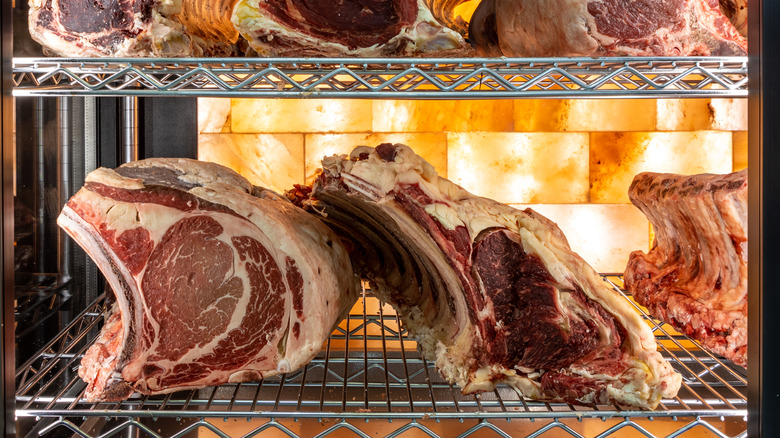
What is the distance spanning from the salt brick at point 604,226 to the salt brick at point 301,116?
754mm

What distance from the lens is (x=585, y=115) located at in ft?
8.02

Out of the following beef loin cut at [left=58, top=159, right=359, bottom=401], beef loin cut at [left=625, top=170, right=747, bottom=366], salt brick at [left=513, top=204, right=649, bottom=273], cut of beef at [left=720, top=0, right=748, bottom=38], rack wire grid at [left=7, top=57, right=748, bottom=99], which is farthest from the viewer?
salt brick at [left=513, top=204, right=649, bottom=273]

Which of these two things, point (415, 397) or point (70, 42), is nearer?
point (70, 42)

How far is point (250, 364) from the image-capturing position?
1.25 meters

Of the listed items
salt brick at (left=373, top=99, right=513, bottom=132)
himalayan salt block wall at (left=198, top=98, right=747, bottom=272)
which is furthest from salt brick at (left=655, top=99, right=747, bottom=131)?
salt brick at (left=373, top=99, right=513, bottom=132)

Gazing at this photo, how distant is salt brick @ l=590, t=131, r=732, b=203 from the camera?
2.42 meters

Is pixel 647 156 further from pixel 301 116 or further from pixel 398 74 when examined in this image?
pixel 398 74

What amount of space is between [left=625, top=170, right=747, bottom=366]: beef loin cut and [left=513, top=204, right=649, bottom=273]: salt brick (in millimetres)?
701

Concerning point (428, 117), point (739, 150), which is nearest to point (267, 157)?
point (428, 117)

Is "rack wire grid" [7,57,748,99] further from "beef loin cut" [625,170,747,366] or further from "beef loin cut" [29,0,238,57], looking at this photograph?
"beef loin cut" [625,170,747,366]

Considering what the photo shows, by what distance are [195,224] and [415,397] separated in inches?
40.6

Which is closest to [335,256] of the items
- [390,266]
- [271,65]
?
[390,266]

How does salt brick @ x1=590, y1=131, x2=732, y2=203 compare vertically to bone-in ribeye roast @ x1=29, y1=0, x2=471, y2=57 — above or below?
below

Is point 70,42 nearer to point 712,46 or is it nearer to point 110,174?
point 110,174
